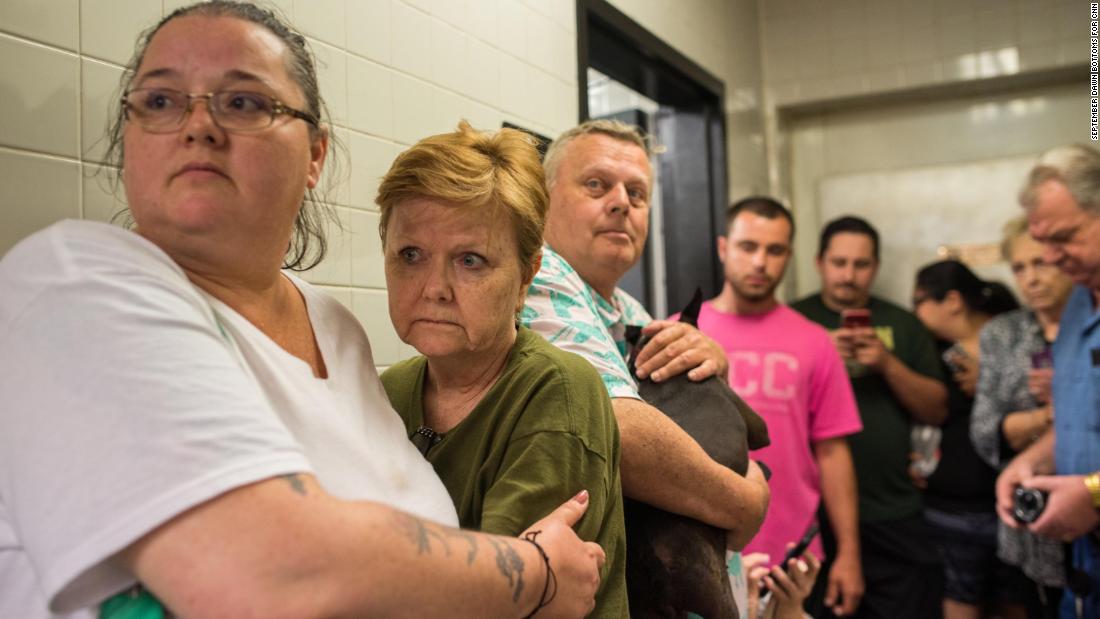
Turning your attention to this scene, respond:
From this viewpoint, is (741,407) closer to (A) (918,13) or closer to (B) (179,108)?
(B) (179,108)

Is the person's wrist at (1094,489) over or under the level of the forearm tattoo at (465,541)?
under

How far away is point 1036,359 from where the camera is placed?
2.45m

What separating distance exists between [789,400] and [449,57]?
1.44 metres

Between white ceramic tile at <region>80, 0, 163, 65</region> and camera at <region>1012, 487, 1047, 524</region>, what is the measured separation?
2206 millimetres

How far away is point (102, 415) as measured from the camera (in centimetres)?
59

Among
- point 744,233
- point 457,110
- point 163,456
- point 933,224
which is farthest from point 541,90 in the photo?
point 933,224

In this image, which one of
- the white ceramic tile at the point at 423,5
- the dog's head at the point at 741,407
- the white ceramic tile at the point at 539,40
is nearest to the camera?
the dog's head at the point at 741,407

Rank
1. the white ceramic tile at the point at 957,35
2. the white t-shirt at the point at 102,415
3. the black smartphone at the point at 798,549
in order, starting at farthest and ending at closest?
the white ceramic tile at the point at 957,35 → the black smartphone at the point at 798,549 → the white t-shirt at the point at 102,415

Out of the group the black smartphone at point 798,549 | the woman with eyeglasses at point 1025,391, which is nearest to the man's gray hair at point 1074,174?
the woman with eyeglasses at point 1025,391

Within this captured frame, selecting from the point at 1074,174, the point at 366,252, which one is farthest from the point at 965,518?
the point at 366,252

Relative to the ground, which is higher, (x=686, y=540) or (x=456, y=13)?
(x=456, y=13)

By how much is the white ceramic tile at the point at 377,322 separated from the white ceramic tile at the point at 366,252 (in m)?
0.02

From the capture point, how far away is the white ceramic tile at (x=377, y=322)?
158cm

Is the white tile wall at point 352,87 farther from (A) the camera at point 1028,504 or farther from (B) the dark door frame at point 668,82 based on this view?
(A) the camera at point 1028,504
